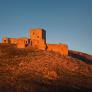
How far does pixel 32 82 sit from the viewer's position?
180 ft

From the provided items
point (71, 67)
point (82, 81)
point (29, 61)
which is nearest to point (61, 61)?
point (71, 67)

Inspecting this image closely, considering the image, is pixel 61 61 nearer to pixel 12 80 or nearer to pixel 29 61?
pixel 29 61

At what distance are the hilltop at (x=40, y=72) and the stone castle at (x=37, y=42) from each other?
97.5 inches

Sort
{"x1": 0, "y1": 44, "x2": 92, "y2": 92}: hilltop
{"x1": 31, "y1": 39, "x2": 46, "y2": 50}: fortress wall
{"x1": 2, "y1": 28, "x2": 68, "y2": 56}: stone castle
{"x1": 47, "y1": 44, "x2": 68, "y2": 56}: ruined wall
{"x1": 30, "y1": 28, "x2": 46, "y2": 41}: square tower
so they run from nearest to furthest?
1. {"x1": 0, "y1": 44, "x2": 92, "y2": 92}: hilltop
2. {"x1": 47, "y1": 44, "x2": 68, "y2": 56}: ruined wall
3. {"x1": 2, "y1": 28, "x2": 68, "y2": 56}: stone castle
4. {"x1": 31, "y1": 39, "x2": 46, "y2": 50}: fortress wall
5. {"x1": 30, "y1": 28, "x2": 46, "y2": 41}: square tower

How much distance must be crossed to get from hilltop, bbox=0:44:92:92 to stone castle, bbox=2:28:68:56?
97.5 inches

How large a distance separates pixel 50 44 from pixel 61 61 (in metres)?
11.7

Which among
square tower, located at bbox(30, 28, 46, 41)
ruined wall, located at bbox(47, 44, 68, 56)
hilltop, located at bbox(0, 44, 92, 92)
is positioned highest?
square tower, located at bbox(30, 28, 46, 41)

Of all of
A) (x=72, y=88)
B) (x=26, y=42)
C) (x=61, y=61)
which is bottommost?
(x=72, y=88)

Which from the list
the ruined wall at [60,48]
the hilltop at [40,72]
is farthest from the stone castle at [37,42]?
the hilltop at [40,72]

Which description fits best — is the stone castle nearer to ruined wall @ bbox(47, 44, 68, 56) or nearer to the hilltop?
ruined wall @ bbox(47, 44, 68, 56)

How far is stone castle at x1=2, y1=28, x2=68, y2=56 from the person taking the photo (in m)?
82.4

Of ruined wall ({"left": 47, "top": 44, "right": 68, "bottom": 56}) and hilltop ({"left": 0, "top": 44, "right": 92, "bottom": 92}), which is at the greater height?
ruined wall ({"left": 47, "top": 44, "right": 68, "bottom": 56})

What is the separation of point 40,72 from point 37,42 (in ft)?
86.9

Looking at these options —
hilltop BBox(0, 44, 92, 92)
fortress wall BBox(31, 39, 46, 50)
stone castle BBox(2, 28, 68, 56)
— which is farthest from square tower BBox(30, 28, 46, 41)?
hilltop BBox(0, 44, 92, 92)
